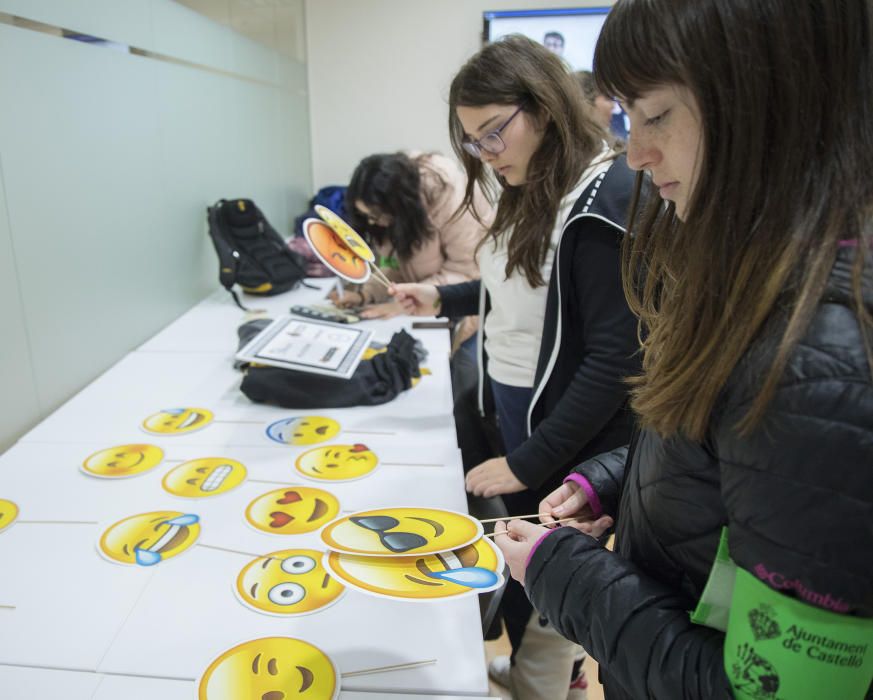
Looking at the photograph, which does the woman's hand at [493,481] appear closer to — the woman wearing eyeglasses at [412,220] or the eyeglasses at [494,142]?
the eyeglasses at [494,142]

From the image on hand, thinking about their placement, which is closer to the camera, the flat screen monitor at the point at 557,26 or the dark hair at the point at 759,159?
the dark hair at the point at 759,159

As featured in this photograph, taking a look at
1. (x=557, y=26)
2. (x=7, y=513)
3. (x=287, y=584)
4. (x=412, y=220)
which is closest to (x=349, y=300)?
(x=412, y=220)

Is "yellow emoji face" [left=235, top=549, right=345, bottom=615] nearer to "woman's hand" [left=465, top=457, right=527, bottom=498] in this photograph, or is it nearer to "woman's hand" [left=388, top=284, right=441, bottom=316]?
"woman's hand" [left=465, top=457, right=527, bottom=498]

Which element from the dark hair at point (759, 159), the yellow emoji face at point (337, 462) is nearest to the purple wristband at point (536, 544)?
the dark hair at point (759, 159)

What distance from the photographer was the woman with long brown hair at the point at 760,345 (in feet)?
1.35

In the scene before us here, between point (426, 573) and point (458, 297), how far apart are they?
102 centimetres

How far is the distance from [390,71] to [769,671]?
3.93m

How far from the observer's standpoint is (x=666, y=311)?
60cm

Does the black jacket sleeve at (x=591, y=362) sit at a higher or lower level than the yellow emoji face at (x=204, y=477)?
higher

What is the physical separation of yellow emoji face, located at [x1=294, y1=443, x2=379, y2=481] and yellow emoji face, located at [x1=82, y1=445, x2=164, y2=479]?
278 millimetres

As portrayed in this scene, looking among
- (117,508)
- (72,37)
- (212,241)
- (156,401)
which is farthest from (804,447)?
(212,241)

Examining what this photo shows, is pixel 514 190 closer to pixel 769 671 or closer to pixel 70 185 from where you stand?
pixel 769 671

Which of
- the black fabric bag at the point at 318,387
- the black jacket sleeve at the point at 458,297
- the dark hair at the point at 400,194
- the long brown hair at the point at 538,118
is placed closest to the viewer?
the long brown hair at the point at 538,118

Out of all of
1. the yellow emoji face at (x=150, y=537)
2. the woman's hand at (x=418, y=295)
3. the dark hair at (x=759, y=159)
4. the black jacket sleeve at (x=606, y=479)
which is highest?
the dark hair at (x=759, y=159)
